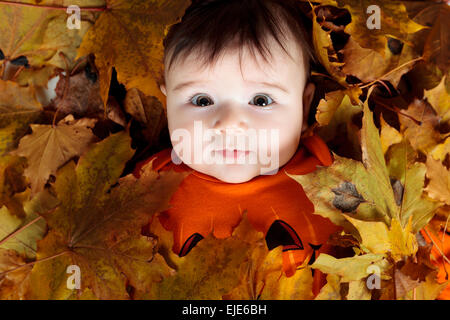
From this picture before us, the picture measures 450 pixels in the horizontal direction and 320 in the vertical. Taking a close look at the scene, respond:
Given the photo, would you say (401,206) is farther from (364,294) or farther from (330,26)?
(330,26)

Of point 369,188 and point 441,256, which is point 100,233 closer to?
point 369,188

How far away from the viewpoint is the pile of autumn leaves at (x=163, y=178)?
2.86 ft

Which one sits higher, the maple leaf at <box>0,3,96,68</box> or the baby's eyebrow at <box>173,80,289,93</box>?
the maple leaf at <box>0,3,96,68</box>

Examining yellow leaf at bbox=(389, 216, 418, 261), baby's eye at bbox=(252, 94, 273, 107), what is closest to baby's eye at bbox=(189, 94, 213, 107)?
baby's eye at bbox=(252, 94, 273, 107)

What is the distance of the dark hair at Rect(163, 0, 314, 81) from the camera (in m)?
0.95

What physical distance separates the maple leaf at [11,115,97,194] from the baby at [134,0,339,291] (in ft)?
0.72

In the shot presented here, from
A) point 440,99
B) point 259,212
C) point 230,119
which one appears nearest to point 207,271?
point 259,212

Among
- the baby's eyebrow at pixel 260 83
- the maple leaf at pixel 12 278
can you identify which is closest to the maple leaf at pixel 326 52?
the baby's eyebrow at pixel 260 83

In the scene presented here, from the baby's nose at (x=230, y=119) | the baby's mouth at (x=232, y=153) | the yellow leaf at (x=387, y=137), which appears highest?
the baby's nose at (x=230, y=119)

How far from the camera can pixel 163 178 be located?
93cm

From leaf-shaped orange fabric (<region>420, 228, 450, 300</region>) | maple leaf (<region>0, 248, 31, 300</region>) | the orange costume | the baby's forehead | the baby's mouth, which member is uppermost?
the baby's forehead

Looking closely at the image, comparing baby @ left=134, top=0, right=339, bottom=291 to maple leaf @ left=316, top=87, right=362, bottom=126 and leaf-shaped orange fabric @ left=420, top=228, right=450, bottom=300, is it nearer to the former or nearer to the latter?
maple leaf @ left=316, top=87, right=362, bottom=126

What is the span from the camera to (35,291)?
35.4 inches

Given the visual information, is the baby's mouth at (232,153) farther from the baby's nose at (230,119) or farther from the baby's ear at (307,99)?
the baby's ear at (307,99)
